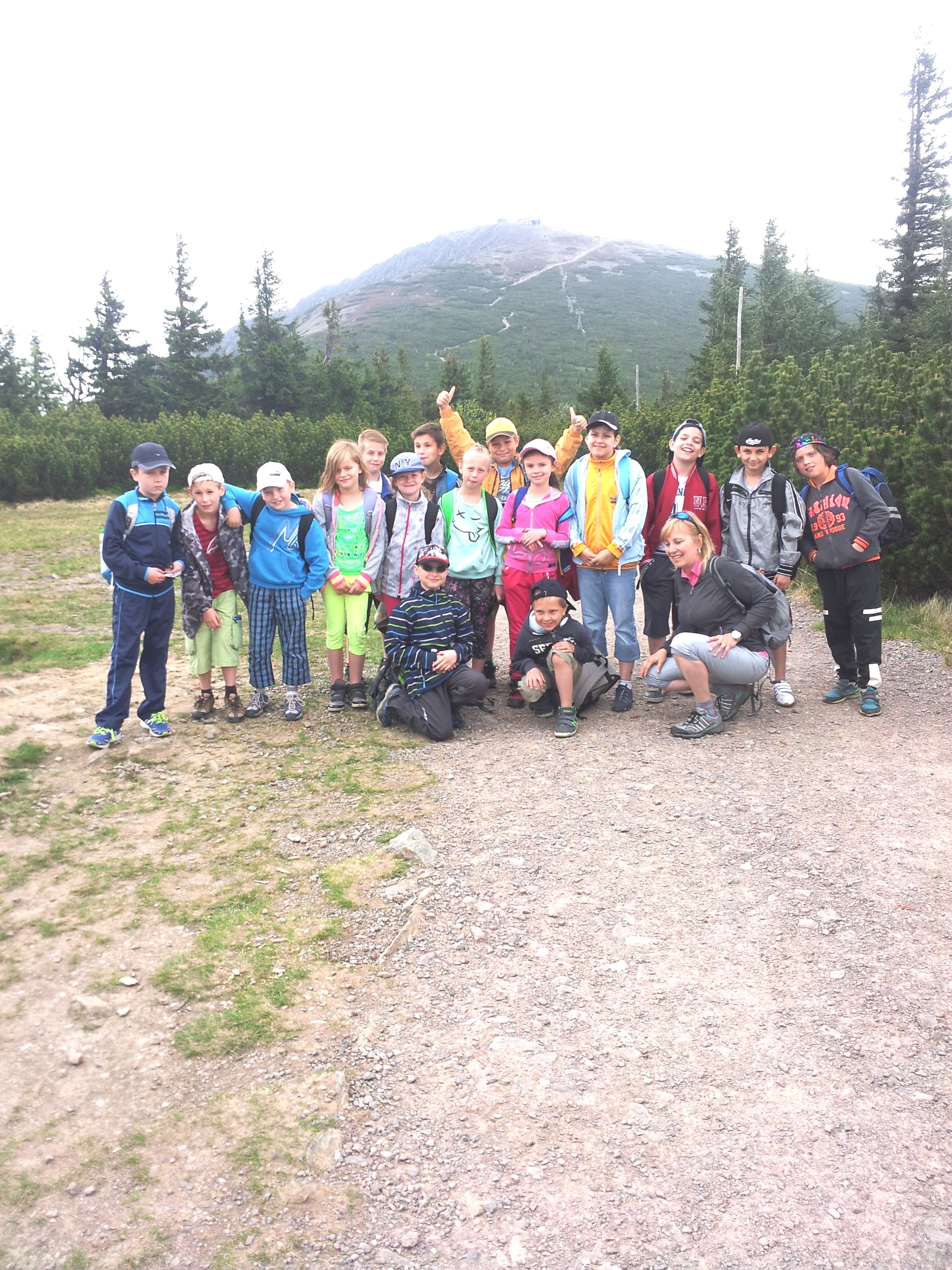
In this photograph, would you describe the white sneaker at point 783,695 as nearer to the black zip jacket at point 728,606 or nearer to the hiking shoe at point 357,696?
the black zip jacket at point 728,606

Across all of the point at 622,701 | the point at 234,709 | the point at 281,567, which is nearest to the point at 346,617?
the point at 281,567

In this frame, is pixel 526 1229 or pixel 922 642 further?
pixel 922 642

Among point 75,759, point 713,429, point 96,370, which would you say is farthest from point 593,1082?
point 96,370

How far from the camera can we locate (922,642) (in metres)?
7.93

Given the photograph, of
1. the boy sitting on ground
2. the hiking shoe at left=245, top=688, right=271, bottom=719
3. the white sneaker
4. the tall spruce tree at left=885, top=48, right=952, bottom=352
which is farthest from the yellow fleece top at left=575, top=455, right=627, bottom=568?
the tall spruce tree at left=885, top=48, right=952, bottom=352

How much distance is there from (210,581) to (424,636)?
5.17 ft

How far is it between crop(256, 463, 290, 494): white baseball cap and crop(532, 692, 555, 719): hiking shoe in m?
2.39

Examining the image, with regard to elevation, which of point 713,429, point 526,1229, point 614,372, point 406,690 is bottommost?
point 526,1229

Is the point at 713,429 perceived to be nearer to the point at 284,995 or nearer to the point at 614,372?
the point at 284,995

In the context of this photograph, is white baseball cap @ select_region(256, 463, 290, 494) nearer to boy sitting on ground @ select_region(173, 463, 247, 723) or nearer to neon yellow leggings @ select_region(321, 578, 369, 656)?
boy sitting on ground @ select_region(173, 463, 247, 723)

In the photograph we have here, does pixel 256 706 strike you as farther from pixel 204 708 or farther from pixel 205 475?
pixel 205 475

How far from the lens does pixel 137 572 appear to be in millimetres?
5844

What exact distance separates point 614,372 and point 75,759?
117 feet

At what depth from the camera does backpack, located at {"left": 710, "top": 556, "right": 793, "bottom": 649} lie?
5895mm
